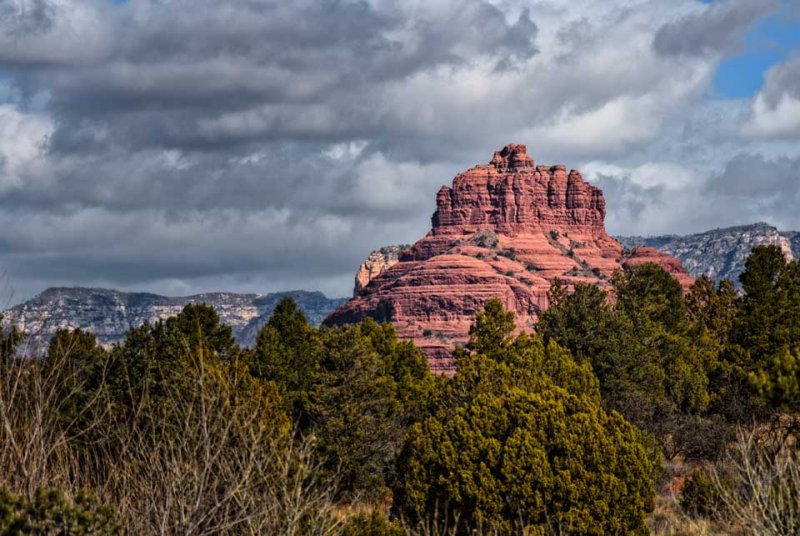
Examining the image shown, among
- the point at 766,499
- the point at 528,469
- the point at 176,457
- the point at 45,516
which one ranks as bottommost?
the point at 528,469

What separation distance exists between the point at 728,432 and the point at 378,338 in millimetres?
24775

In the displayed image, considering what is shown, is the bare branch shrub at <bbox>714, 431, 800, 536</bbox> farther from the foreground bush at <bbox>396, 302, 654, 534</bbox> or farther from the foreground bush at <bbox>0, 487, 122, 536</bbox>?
the foreground bush at <bbox>0, 487, 122, 536</bbox>

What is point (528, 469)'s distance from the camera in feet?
126

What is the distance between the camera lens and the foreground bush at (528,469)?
38.3 m

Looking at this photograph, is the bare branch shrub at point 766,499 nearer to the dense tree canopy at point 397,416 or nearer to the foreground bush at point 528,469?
the dense tree canopy at point 397,416

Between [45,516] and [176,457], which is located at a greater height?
[45,516]

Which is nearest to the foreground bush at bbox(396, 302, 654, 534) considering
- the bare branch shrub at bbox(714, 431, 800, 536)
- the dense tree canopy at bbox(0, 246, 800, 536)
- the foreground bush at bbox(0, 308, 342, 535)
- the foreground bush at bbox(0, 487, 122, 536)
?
the dense tree canopy at bbox(0, 246, 800, 536)

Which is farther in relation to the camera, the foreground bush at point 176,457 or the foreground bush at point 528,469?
the foreground bush at point 528,469

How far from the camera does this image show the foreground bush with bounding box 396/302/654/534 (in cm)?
3828

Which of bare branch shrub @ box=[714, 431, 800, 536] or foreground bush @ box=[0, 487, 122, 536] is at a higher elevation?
foreground bush @ box=[0, 487, 122, 536]

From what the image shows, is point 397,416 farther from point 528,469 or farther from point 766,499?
point 766,499

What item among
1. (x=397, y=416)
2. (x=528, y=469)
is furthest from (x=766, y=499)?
(x=397, y=416)

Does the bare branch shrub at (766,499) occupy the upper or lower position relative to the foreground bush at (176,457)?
lower

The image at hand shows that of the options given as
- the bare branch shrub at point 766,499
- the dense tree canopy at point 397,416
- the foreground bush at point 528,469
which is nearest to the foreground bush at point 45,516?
the dense tree canopy at point 397,416
